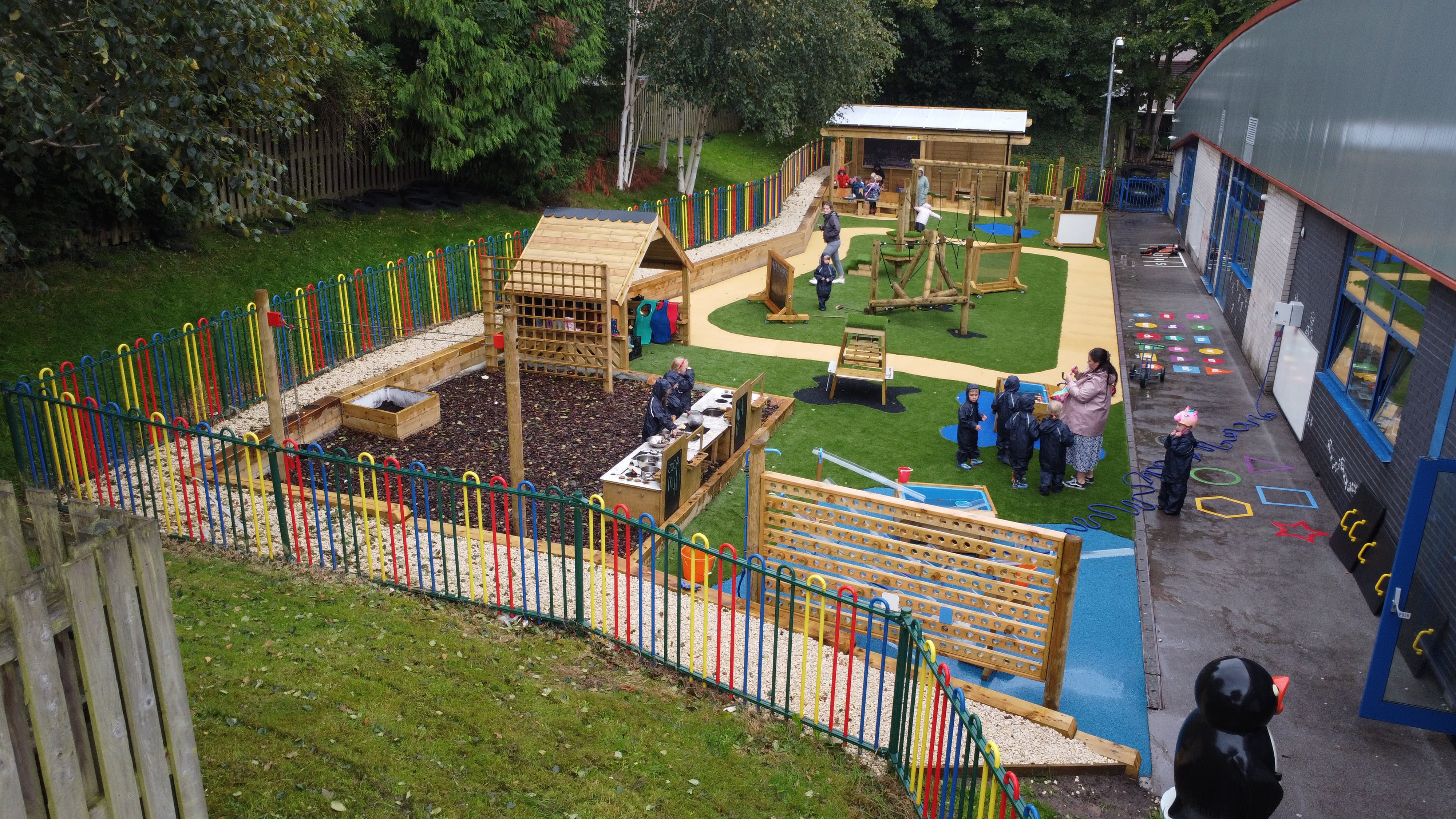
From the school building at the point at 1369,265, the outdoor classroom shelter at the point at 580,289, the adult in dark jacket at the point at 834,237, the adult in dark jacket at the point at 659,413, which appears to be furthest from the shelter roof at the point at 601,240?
the school building at the point at 1369,265

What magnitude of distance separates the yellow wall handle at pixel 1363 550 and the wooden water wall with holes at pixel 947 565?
399 cm

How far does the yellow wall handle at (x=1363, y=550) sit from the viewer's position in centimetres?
984

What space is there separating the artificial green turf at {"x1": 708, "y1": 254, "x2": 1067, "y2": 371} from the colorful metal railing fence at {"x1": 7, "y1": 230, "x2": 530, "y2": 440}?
4.96 meters

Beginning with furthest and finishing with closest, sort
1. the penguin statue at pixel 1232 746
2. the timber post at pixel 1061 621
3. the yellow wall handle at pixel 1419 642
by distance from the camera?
1. the yellow wall handle at pixel 1419 642
2. the timber post at pixel 1061 621
3. the penguin statue at pixel 1232 746

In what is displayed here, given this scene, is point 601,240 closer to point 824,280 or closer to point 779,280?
point 779,280

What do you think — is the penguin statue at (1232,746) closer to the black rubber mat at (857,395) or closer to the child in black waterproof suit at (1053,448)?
the child in black waterproof suit at (1053,448)

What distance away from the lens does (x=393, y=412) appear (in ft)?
42.4

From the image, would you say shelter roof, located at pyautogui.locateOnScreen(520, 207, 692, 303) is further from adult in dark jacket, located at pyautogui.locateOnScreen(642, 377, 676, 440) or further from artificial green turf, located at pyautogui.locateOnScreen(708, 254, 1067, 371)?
artificial green turf, located at pyautogui.locateOnScreen(708, 254, 1067, 371)

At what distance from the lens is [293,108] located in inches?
437

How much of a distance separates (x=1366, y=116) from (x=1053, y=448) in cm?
508

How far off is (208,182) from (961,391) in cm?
1072

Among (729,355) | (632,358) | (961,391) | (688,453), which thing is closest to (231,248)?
(632,358)

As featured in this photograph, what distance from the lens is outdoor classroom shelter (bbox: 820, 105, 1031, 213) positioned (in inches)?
1308

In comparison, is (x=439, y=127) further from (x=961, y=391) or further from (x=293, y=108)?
(x=961, y=391)
